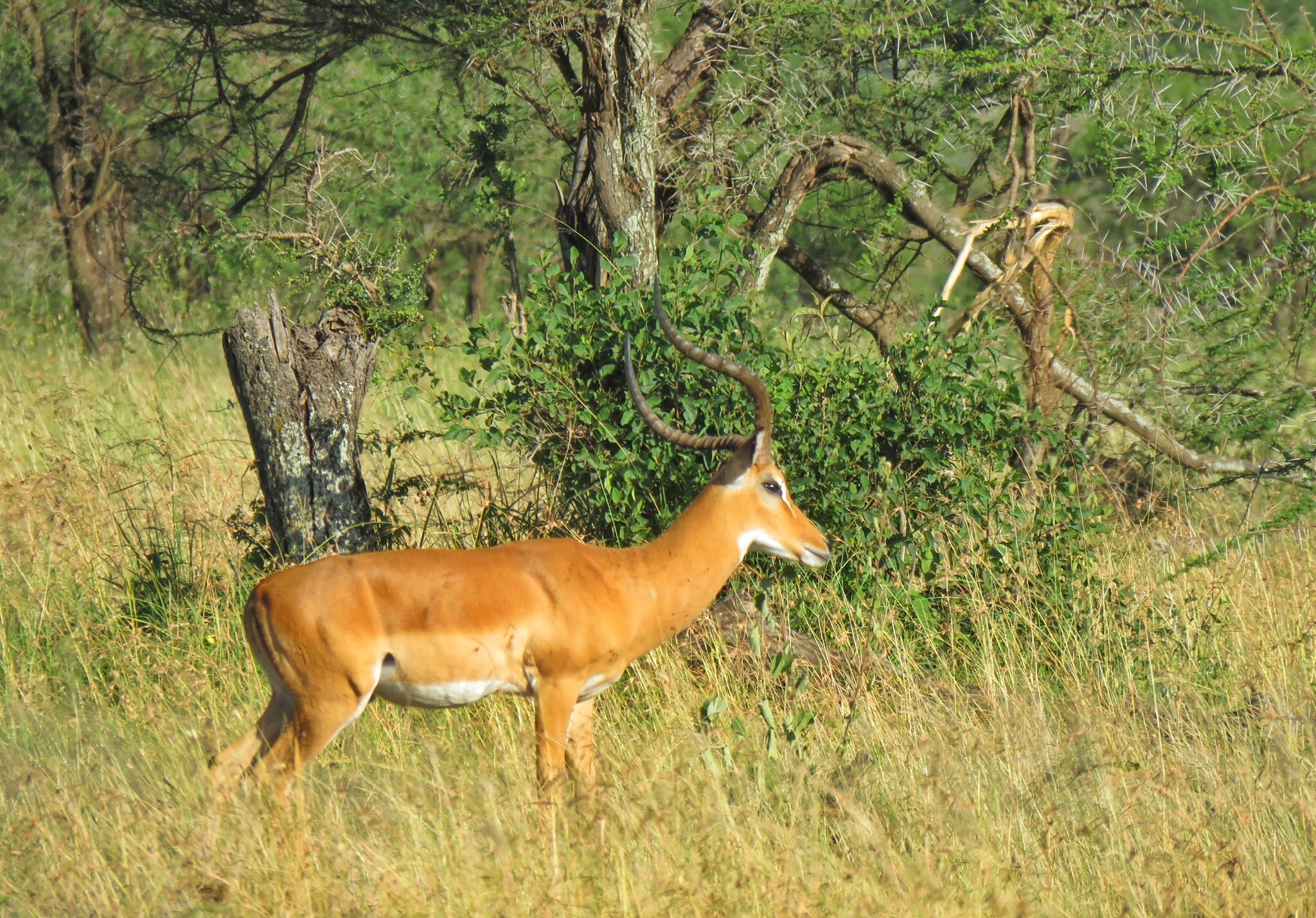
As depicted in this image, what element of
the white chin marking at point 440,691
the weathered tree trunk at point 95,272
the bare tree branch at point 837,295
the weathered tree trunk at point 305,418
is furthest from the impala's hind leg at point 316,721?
the weathered tree trunk at point 95,272

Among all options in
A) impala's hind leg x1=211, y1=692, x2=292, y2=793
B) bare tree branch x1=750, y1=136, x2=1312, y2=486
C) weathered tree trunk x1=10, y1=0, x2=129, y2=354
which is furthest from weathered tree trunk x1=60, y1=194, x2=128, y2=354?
impala's hind leg x1=211, y1=692, x2=292, y2=793

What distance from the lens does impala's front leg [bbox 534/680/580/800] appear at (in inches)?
156

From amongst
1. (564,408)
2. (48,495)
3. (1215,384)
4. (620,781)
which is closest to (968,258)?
(1215,384)

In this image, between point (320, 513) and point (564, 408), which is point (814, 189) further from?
point (320, 513)

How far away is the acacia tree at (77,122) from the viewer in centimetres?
1244

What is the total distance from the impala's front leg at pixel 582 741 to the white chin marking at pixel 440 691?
34 centimetres

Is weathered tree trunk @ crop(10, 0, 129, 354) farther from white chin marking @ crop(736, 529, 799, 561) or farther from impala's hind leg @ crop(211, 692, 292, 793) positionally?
white chin marking @ crop(736, 529, 799, 561)

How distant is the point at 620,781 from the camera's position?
386cm

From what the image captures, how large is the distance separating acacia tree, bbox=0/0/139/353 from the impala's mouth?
30.3 feet

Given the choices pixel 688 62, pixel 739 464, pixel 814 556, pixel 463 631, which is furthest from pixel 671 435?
pixel 688 62

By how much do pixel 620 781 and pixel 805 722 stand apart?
0.71 m

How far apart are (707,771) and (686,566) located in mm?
699

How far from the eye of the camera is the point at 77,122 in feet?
43.3

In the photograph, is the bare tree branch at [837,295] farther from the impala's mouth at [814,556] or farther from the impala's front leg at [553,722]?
the impala's front leg at [553,722]
